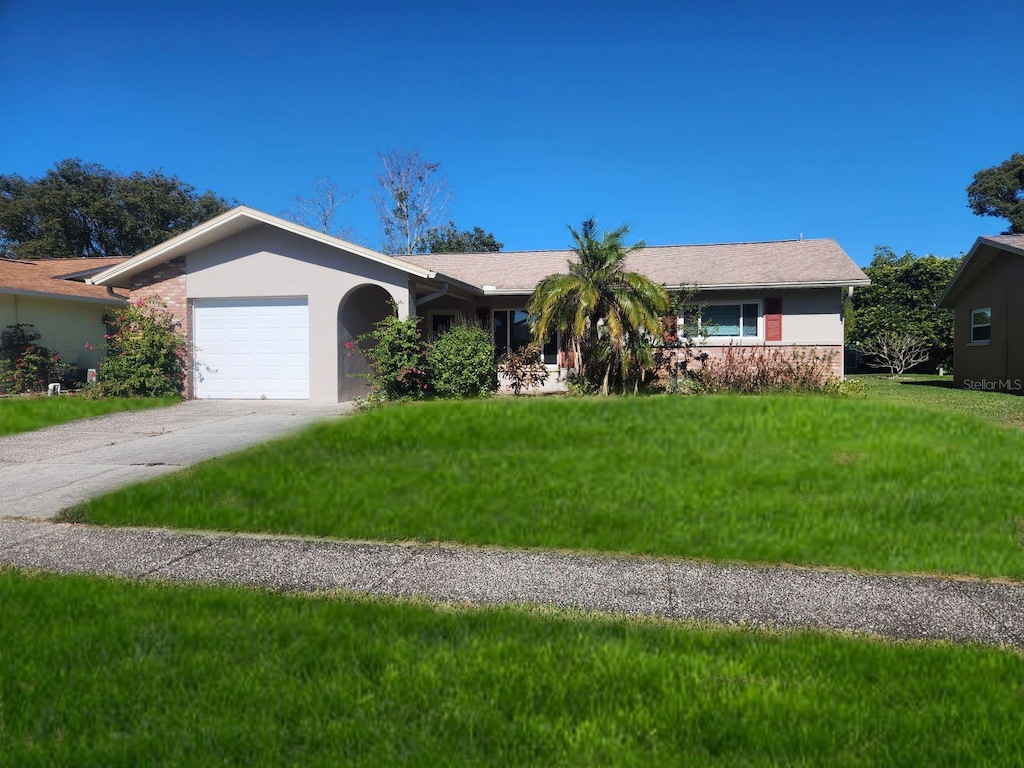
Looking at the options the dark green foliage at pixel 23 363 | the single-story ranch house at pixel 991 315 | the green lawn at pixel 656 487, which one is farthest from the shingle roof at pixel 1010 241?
the dark green foliage at pixel 23 363

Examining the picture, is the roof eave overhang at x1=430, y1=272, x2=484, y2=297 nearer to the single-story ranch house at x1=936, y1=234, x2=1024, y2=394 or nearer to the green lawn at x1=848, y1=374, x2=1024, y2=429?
the green lawn at x1=848, y1=374, x2=1024, y2=429

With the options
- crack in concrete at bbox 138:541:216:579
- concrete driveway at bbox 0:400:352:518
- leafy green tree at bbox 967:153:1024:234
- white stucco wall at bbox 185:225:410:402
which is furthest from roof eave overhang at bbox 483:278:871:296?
leafy green tree at bbox 967:153:1024:234

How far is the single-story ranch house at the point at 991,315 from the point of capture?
18938 mm

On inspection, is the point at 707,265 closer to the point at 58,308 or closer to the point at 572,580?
the point at 572,580

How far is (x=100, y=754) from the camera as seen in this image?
2545 millimetres

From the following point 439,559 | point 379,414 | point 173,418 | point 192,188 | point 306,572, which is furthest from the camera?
point 192,188

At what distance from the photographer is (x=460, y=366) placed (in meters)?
13.5

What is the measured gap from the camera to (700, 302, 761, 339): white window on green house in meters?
17.4

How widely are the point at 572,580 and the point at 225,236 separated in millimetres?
13340

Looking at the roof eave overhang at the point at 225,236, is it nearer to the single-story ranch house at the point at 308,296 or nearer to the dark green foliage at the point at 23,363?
the single-story ranch house at the point at 308,296

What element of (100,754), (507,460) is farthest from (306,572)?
(507,460)

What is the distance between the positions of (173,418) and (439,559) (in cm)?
945

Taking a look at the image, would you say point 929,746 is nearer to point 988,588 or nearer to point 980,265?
point 988,588

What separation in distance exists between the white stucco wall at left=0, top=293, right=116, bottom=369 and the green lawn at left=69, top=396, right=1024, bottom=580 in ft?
43.6
